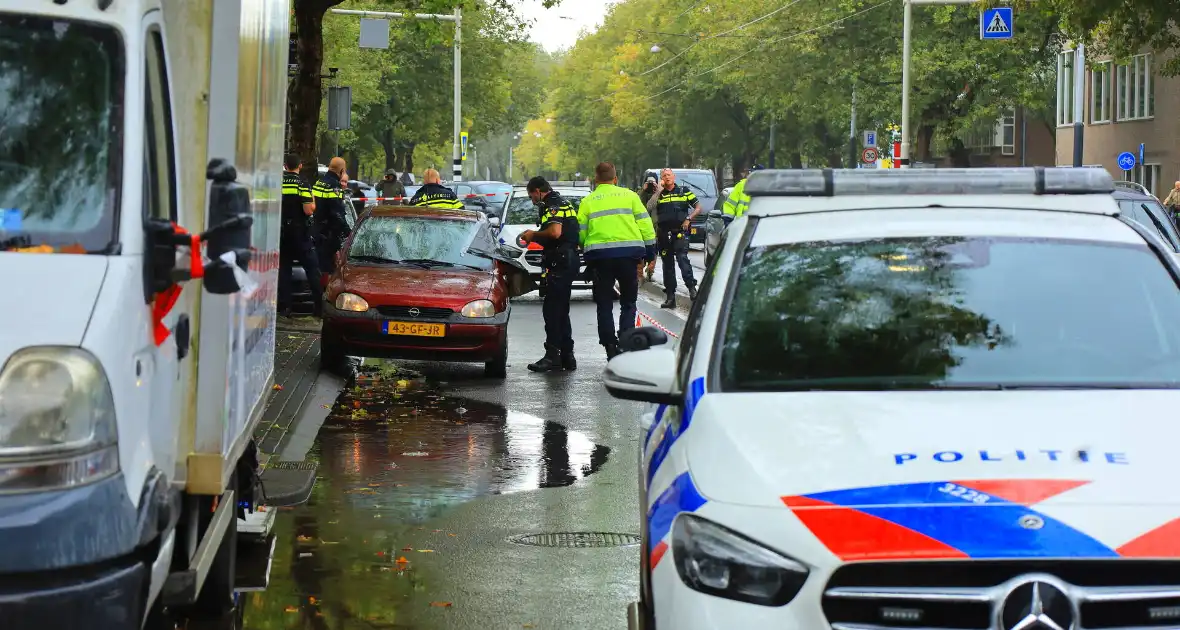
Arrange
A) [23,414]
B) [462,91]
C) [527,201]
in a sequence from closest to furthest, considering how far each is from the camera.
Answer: [23,414]
[527,201]
[462,91]

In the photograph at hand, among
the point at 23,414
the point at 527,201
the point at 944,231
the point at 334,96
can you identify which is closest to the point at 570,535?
the point at 944,231

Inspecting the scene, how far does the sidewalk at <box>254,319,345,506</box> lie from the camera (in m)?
8.98

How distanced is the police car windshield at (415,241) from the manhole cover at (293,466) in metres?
5.81

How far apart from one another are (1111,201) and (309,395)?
9082mm

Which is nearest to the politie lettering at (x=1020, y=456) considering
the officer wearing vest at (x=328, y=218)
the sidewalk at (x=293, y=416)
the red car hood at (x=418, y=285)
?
the sidewalk at (x=293, y=416)

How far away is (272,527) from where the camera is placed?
834 cm

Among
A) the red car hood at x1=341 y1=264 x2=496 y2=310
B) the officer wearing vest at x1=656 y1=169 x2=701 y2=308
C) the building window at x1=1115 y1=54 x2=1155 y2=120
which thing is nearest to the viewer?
the red car hood at x1=341 y1=264 x2=496 y2=310

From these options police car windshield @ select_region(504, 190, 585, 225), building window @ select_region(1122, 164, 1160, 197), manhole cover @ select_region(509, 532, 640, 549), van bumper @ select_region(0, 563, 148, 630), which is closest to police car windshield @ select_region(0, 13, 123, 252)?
van bumper @ select_region(0, 563, 148, 630)

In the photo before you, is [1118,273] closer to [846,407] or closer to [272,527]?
[846,407]

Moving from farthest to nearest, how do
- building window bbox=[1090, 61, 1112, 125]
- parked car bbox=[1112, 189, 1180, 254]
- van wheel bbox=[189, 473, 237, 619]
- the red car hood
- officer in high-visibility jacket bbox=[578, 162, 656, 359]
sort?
building window bbox=[1090, 61, 1112, 125], officer in high-visibility jacket bbox=[578, 162, 656, 359], the red car hood, parked car bbox=[1112, 189, 1180, 254], van wheel bbox=[189, 473, 237, 619]

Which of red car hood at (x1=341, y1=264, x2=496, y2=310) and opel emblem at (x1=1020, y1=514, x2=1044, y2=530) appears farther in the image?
red car hood at (x1=341, y1=264, x2=496, y2=310)

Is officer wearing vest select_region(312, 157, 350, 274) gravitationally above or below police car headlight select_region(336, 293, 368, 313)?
above

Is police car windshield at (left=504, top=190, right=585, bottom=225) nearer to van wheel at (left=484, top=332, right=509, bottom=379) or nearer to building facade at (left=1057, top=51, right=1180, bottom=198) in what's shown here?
van wheel at (left=484, top=332, right=509, bottom=379)

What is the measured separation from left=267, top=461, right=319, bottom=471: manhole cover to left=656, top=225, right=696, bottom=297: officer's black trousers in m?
13.6
